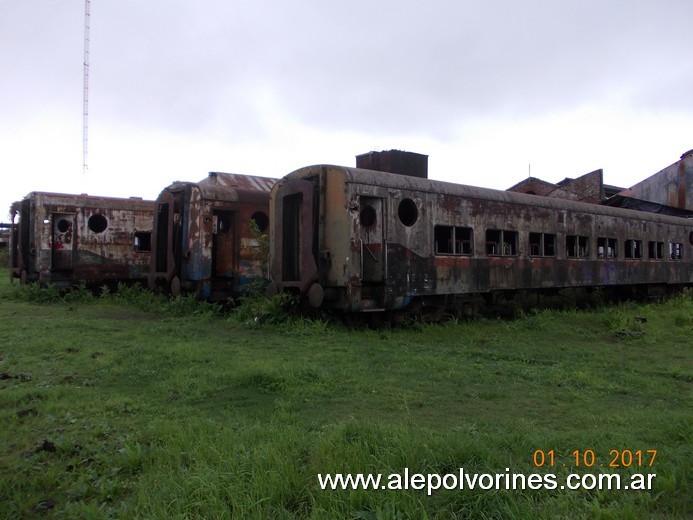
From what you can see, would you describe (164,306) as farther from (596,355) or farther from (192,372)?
(596,355)

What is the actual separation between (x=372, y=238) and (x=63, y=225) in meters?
10.3

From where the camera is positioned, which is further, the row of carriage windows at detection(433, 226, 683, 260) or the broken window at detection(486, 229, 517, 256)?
the broken window at detection(486, 229, 517, 256)

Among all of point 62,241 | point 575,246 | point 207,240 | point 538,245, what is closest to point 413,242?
point 538,245

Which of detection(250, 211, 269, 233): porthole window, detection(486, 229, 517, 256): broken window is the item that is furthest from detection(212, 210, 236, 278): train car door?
detection(486, 229, 517, 256): broken window

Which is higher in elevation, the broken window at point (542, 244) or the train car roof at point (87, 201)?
the train car roof at point (87, 201)

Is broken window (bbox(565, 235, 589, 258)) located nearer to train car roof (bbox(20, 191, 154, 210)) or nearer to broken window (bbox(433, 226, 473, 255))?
broken window (bbox(433, 226, 473, 255))

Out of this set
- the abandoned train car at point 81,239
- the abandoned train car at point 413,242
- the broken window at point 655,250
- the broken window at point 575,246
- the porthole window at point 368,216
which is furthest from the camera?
the broken window at point 655,250

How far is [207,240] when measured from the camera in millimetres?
12852

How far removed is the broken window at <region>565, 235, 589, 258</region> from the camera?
14375mm

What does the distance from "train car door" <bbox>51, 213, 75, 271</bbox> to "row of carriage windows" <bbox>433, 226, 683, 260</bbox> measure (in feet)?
35.4

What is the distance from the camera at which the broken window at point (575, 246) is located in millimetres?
14375

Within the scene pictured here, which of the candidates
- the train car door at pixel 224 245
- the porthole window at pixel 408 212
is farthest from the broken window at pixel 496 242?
the train car door at pixel 224 245
